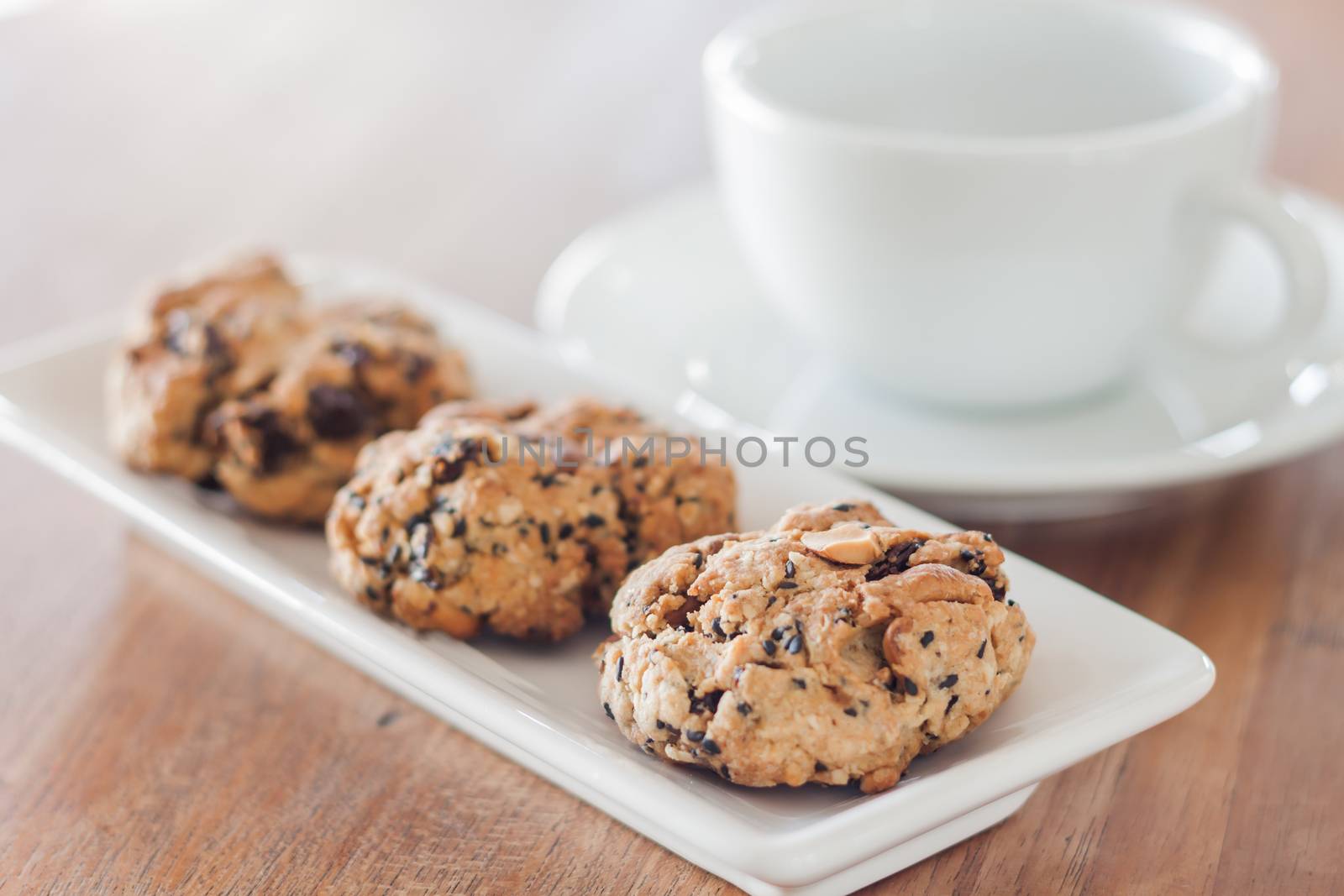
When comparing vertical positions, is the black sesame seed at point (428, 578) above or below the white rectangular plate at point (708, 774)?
above

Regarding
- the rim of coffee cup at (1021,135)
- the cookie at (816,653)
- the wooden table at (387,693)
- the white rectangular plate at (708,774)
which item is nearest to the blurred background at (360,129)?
the wooden table at (387,693)

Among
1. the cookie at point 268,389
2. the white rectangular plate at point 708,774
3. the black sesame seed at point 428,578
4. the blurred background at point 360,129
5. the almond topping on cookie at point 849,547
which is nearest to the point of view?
the white rectangular plate at point 708,774

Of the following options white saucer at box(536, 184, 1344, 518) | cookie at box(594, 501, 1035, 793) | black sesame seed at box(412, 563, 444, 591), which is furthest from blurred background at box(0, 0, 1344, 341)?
cookie at box(594, 501, 1035, 793)

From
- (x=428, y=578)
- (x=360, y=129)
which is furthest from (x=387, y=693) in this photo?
(x=360, y=129)

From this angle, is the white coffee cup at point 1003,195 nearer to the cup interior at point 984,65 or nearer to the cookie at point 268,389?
the cup interior at point 984,65

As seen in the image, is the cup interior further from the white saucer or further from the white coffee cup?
the white saucer
